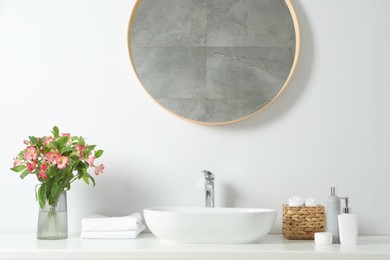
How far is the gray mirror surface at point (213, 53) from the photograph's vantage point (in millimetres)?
2350

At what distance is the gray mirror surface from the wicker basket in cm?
48

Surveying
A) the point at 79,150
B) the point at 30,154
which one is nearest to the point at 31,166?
the point at 30,154

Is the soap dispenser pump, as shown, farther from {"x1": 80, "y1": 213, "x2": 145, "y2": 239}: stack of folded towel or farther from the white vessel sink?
{"x1": 80, "y1": 213, "x2": 145, "y2": 239}: stack of folded towel

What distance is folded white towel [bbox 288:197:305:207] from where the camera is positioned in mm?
2145

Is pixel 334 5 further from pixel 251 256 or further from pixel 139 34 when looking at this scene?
pixel 251 256

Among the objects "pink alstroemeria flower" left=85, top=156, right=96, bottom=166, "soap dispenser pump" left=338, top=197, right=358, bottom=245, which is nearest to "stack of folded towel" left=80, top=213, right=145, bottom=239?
"pink alstroemeria flower" left=85, top=156, right=96, bottom=166

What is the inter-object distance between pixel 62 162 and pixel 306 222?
956 mm

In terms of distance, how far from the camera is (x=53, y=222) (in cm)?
212

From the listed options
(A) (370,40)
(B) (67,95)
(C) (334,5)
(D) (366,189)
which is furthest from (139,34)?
(D) (366,189)

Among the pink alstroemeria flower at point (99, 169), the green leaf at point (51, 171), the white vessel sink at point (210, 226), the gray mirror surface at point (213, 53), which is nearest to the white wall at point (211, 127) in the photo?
the gray mirror surface at point (213, 53)

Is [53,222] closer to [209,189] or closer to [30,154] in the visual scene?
[30,154]

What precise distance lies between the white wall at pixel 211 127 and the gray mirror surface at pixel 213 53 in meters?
0.06

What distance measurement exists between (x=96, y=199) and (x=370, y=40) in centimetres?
136

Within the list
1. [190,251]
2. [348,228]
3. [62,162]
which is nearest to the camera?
[190,251]
